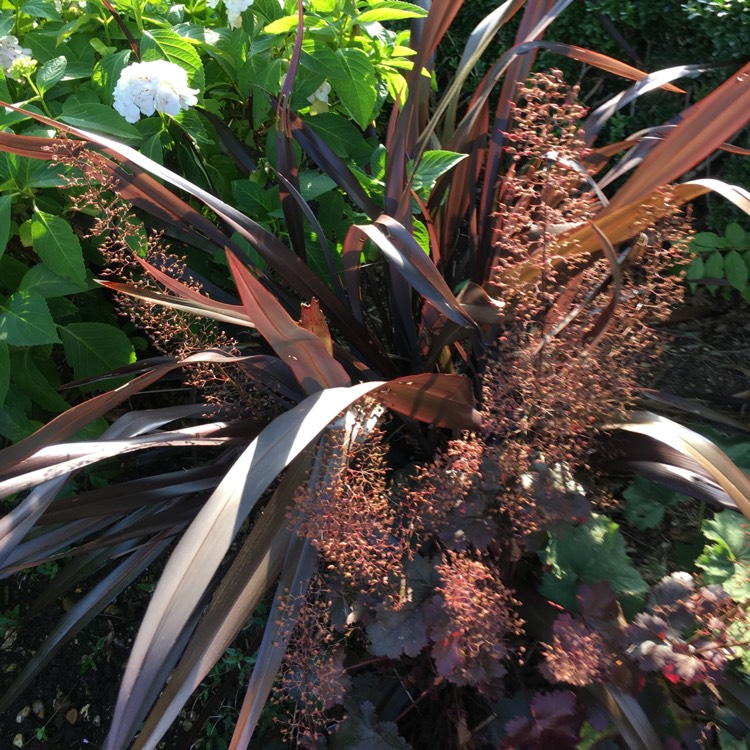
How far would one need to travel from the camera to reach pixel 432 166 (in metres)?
1.56

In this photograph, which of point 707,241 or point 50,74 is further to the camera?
point 707,241

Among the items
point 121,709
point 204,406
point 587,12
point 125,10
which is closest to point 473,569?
point 121,709

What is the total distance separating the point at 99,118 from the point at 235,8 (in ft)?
1.28

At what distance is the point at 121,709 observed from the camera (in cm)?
94

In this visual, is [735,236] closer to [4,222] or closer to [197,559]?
[197,559]

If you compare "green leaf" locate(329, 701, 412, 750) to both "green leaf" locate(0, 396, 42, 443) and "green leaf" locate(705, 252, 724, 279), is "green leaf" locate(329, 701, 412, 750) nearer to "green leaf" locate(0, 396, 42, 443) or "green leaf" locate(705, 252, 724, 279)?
"green leaf" locate(0, 396, 42, 443)

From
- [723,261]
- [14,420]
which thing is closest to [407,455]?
[14,420]

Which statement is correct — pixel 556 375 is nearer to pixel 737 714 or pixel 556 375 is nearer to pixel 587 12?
pixel 737 714

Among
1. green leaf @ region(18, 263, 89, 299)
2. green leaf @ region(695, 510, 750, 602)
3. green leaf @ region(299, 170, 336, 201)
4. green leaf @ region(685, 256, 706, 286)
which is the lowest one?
green leaf @ region(695, 510, 750, 602)

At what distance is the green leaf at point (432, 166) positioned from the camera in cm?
153

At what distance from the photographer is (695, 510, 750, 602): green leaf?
1.21 meters

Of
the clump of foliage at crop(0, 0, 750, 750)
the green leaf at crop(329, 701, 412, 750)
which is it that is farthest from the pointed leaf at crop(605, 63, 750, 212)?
the green leaf at crop(329, 701, 412, 750)

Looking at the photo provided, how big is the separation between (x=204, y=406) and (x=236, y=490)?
56 cm

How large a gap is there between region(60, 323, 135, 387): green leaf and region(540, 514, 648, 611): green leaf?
1.15 metres
